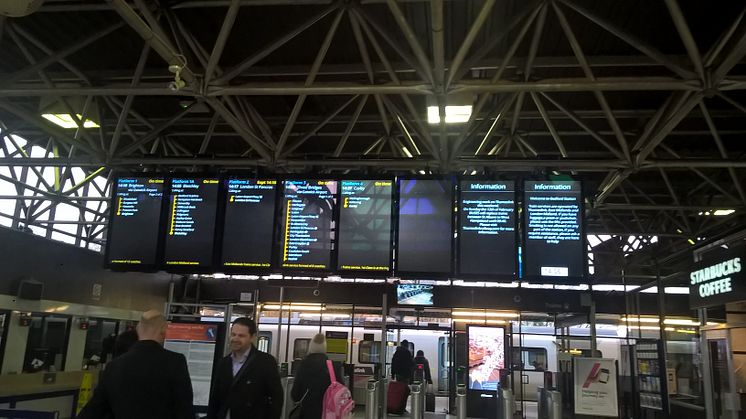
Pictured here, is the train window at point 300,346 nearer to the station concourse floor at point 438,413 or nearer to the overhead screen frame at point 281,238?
the station concourse floor at point 438,413

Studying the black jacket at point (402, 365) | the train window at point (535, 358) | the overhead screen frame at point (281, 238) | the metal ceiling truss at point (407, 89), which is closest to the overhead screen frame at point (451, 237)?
the metal ceiling truss at point (407, 89)

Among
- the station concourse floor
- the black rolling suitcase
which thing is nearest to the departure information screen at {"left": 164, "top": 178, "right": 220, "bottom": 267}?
the station concourse floor

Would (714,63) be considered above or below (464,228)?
above

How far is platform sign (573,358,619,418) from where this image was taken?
332 inches

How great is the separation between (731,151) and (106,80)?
32.7 feet

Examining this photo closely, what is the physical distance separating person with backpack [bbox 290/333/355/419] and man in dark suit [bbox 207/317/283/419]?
3.76ft

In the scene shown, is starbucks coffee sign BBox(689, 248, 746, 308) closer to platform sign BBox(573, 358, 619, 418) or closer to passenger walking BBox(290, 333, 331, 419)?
platform sign BBox(573, 358, 619, 418)

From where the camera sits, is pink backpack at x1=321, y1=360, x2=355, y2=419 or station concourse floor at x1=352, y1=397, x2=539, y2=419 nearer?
pink backpack at x1=321, y1=360, x2=355, y2=419

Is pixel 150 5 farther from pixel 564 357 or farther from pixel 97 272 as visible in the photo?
pixel 564 357

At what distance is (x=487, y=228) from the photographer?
7.44 metres

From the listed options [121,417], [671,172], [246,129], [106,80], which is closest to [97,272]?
[106,80]

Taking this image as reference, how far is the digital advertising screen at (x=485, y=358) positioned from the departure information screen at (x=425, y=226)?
7433mm

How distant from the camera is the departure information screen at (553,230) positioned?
7.14m

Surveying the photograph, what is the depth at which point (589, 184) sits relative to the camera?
7.63m
